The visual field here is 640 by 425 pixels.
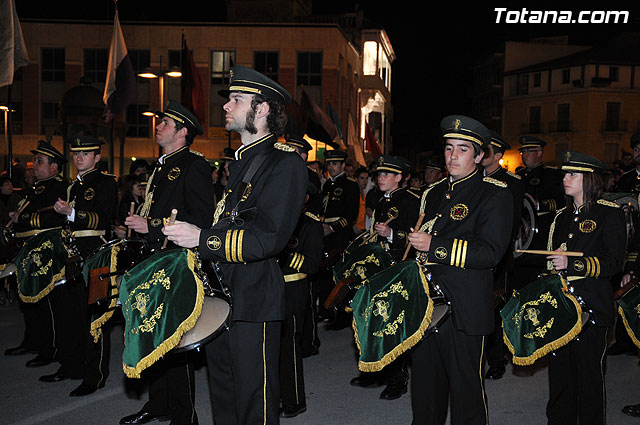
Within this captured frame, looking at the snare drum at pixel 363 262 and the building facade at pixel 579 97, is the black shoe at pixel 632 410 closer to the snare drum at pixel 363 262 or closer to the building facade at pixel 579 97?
the snare drum at pixel 363 262

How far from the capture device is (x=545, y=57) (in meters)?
64.7

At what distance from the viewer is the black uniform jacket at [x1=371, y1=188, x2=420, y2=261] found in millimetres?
7215

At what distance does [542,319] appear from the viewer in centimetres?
496

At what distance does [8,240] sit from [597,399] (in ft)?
22.5

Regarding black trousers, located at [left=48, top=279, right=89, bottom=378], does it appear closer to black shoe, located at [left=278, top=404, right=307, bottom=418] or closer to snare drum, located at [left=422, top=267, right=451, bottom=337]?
black shoe, located at [left=278, top=404, right=307, bottom=418]

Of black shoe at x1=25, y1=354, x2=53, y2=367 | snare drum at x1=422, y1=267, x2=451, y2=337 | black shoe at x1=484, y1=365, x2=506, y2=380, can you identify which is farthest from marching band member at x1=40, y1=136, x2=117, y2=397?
black shoe at x1=484, y1=365, x2=506, y2=380

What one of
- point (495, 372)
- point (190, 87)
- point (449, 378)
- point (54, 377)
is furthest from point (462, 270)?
point (190, 87)

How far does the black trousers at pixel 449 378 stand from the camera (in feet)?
14.8

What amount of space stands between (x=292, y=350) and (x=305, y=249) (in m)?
0.89

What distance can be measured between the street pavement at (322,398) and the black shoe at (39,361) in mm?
79

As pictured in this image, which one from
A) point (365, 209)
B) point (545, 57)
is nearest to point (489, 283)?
point (365, 209)

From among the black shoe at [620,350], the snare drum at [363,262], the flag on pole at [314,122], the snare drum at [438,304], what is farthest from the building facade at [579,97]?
the snare drum at [438,304]

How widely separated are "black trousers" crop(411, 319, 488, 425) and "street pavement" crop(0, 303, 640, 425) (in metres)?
Answer: 1.51

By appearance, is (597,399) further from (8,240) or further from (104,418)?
(8,240)
